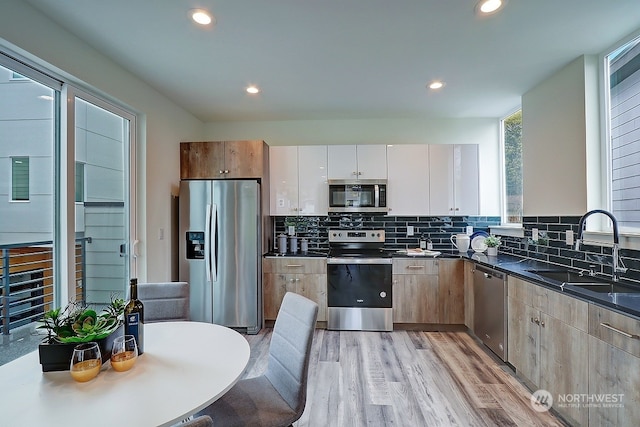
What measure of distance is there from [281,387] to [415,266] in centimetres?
237

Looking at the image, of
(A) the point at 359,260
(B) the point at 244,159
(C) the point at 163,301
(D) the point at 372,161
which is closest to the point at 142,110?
(B) the point at 244,159

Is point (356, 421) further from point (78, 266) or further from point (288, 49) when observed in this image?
point (288, 49)

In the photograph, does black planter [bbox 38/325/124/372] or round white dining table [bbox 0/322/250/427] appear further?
black planter [bbox 38/325/124/372]

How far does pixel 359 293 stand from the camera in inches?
134

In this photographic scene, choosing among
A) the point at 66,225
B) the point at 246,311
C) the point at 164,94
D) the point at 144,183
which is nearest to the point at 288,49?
the point at 164,94

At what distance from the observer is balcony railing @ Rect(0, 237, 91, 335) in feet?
5.72

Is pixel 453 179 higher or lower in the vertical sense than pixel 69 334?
higher

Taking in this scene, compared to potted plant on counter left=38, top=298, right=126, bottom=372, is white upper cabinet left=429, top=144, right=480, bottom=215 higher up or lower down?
higher up

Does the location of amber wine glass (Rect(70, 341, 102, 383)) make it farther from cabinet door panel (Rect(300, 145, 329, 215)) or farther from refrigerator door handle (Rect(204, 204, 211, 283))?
cabinet door panel (Rect(300, 145, 329, 215))

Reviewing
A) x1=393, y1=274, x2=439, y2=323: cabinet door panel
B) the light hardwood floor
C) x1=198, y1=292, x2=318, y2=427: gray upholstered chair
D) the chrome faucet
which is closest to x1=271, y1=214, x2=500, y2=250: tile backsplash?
x1=393, y1=274, x2=439, y2=323: cabinet door panel

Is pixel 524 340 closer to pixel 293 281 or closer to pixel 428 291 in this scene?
pixel 428 291

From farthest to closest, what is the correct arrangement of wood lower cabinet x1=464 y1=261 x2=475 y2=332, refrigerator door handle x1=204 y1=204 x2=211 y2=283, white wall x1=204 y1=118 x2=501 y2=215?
white wall x1=204 y1=118 x2=501 y2=215, refrigerator door handle x1=204 y1=204 x2=211 y2=283, wood lower cabinet x1=464 y1=261 x2=475 y2=332

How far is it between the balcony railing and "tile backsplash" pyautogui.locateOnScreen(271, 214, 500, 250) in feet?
7.63

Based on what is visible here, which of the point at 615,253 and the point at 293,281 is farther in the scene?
the point at 293,281
